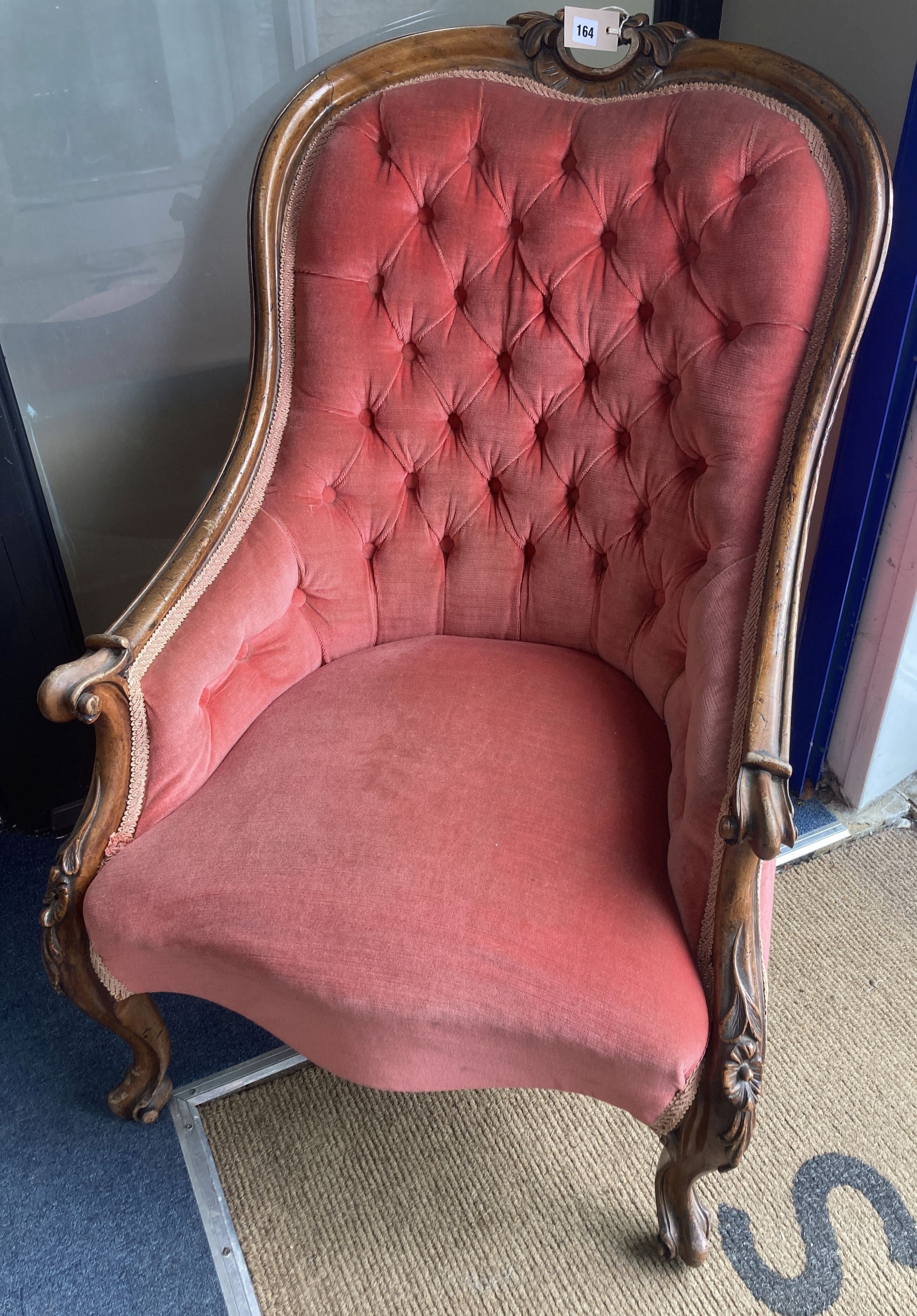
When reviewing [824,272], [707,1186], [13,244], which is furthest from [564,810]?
[13,244]

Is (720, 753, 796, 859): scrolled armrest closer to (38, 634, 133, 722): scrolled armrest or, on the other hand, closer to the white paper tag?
(38, 634, 133, 722): scrolled armrest

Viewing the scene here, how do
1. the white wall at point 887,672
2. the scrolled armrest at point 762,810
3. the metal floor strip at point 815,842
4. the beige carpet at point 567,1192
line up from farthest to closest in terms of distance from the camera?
the metal floor strip at point 815,842
the white wall at point 887,672
the beige carpet at point 567,1192
the scrolled armrest at point 762,810

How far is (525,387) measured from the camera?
1.08 meters

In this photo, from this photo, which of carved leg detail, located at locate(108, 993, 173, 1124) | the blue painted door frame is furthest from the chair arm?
the blue painted door frame

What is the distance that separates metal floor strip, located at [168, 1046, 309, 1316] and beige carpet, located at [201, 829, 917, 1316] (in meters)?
0.01

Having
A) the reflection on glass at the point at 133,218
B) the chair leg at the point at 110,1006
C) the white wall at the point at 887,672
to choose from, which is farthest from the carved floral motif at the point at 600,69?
the chair leg at the point at 110,1006

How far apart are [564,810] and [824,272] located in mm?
612

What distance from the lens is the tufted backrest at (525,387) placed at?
0.94 metres

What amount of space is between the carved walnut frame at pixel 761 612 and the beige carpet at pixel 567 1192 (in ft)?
0.23

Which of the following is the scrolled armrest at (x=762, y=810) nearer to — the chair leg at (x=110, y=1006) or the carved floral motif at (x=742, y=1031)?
the carved floral motif at (x=742, y=1031)

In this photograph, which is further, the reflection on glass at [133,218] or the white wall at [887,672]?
the white wall at [887,672]

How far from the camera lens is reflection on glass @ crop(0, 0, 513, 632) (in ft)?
3.53

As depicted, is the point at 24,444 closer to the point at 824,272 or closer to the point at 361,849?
the point at 361,849

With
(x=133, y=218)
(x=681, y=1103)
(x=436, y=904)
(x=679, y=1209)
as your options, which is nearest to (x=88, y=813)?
(x=436, y=904)
